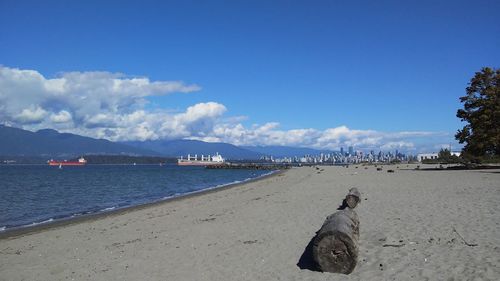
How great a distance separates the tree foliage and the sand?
35185 millimetres

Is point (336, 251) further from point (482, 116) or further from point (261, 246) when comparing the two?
point (482, 116)

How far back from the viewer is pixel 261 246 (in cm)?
1220

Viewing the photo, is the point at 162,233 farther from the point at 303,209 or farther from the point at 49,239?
the point at 303,209

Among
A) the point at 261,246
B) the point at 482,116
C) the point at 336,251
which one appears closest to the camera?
the point at 336,251

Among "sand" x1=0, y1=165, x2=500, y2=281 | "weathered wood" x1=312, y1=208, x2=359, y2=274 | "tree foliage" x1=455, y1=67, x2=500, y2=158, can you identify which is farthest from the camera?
"tree foliage" x1=455, y1=67, x2=500, y2=158

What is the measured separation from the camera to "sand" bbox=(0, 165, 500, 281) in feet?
31.0

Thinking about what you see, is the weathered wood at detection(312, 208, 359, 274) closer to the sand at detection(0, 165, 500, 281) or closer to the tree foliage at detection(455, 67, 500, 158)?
the sand at detection(0, 165, 500, 281)

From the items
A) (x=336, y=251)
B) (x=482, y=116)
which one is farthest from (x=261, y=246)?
(x=482, y=116)

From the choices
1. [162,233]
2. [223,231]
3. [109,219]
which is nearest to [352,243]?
[223,231]

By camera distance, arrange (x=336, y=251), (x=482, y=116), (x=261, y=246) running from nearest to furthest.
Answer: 1. (x=336, y=251)
2. (x=261, y=246)
3. (x=482, y=116)

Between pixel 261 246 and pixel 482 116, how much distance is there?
48.0 m

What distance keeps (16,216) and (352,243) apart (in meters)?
24.2

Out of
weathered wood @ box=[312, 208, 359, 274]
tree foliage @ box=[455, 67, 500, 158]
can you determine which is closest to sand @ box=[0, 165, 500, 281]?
weathered wood @ box=[312, 208, 359, 274]

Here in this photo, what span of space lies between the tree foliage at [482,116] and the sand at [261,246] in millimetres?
35185
